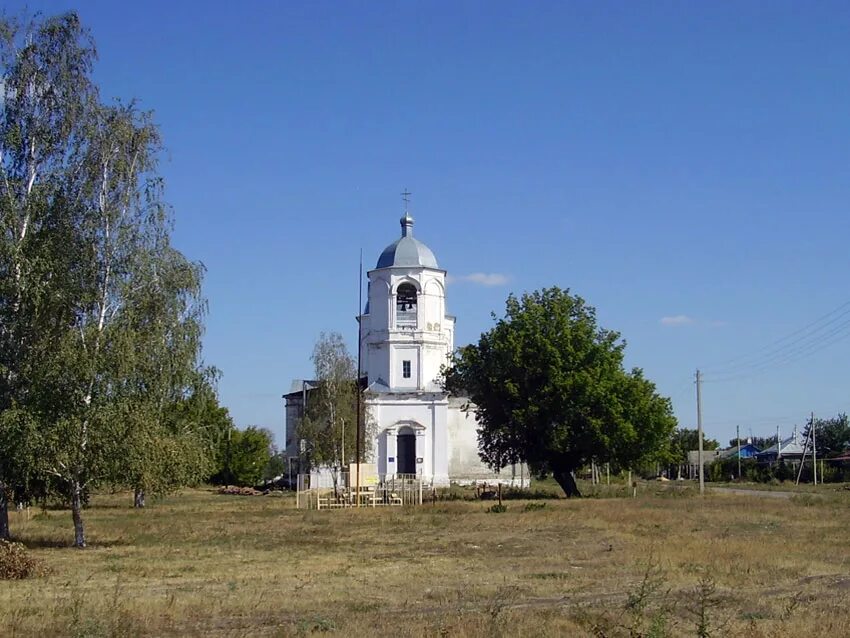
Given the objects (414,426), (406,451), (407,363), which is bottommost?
(406,451)

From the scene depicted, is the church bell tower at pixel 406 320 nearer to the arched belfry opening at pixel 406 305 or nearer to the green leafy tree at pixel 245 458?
the arched belfry opening at pixel 406 305

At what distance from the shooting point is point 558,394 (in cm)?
5075

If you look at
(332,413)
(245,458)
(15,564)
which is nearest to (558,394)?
(332,413)

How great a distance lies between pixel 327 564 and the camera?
894 inches

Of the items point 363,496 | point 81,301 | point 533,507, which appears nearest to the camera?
point 81,301

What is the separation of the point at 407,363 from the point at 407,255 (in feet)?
24.1

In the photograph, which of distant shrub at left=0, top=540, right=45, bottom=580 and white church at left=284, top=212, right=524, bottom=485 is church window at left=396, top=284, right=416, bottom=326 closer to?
white church at left=284, top=212, right=524, bottom=485

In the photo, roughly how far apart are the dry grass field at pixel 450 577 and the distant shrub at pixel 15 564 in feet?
2.56

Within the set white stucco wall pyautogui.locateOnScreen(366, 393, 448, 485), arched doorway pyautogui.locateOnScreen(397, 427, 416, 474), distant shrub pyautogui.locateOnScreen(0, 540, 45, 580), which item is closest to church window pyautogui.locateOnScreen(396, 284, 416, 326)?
white stucco wall pyautogui.locateOnScreen(366, 393, 448, 485)

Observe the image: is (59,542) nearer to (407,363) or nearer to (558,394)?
(558,394)

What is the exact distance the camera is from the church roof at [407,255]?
70.8 m

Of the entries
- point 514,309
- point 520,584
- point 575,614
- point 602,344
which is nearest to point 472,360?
point 514,309

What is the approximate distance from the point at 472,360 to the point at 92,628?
4335 cm

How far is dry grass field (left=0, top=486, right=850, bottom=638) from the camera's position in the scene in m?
13.6
